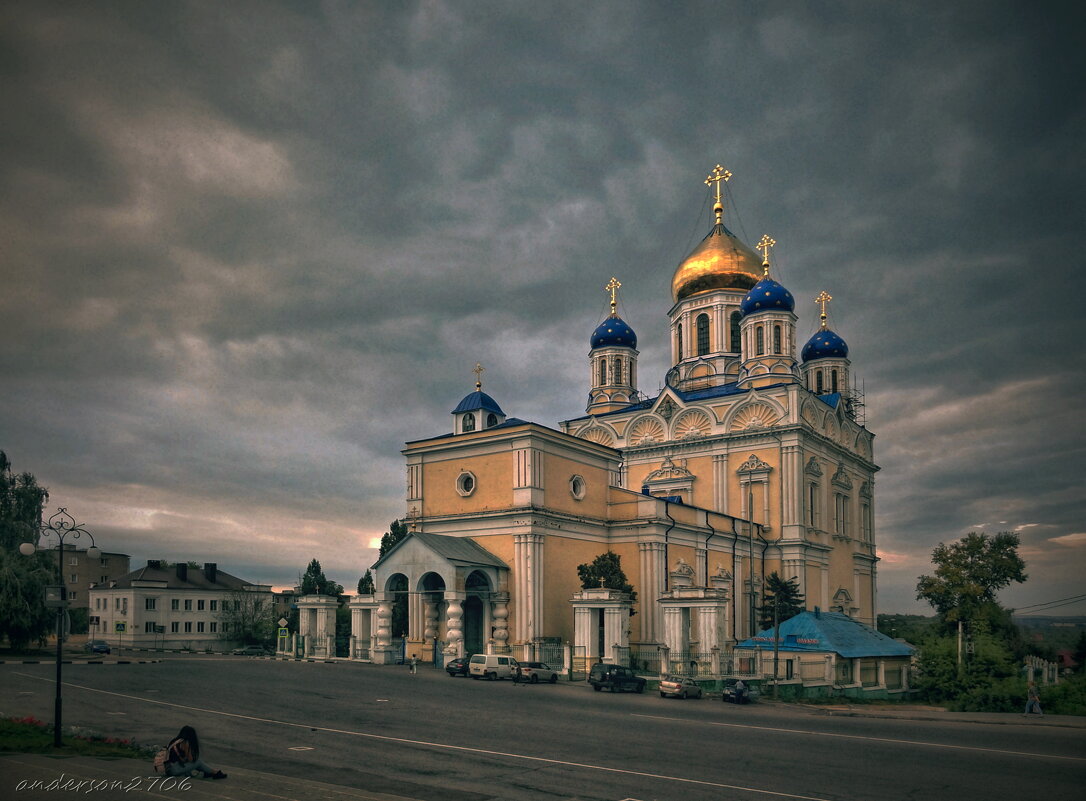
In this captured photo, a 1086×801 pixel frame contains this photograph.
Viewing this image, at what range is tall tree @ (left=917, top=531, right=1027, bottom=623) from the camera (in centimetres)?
5122

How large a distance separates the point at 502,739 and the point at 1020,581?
44912 millimetres

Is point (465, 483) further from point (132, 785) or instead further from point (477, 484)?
point (132, 785)

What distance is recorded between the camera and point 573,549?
1722 inches

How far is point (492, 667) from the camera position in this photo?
33.9 meters

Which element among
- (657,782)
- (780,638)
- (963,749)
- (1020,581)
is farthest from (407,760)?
(1020,581)

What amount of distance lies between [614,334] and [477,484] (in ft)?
75.8

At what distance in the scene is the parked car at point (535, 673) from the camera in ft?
110

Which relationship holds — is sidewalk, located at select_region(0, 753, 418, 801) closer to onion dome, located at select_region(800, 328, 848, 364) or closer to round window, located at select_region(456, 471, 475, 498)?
round window, located at select_region(456, 471, 475, 498)

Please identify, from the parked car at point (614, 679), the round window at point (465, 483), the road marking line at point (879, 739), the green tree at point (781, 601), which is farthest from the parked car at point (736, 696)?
the round window at point (465, 483)

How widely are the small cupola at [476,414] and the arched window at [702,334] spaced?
20482 mm

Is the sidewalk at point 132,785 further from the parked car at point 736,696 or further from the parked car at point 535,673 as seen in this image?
the parked car at point 535,673

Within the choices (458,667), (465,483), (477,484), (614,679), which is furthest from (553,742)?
(465,483)

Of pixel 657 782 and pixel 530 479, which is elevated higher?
pixel 530 479

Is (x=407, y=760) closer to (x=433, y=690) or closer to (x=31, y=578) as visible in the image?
(x=433, y=690)
